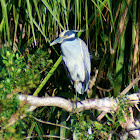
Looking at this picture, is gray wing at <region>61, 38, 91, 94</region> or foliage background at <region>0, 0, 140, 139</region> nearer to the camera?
foliage background at <region>0, 0, 140, 139</region>

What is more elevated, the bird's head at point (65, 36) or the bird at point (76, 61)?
the bird's head at point (65, 36)

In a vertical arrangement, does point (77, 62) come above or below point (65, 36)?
below

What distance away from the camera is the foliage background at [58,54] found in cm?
66

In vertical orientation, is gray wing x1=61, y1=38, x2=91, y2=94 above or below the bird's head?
below

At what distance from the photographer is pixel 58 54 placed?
129 centimetres

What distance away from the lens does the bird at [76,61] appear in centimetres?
143

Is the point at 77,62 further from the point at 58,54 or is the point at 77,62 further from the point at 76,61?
the point at 58,54

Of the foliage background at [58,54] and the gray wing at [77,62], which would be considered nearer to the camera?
the foliage background at [58,54]

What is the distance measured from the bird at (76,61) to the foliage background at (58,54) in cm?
7

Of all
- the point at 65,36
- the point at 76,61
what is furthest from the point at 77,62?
the point at 65,36

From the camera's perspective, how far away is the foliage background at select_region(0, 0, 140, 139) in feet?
2.15

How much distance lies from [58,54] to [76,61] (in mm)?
187

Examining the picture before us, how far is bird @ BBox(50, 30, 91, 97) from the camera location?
1.43 metres

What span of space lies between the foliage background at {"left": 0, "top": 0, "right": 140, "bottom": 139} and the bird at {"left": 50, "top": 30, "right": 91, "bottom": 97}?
65 millimetres
